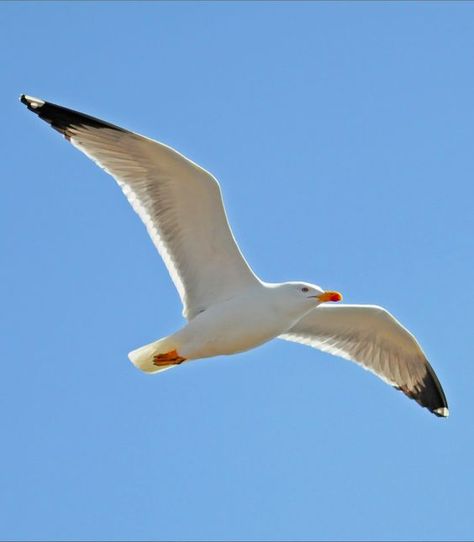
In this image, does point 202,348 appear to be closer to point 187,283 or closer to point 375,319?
point 187,283

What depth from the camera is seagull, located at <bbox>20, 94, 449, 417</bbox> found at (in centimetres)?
1127

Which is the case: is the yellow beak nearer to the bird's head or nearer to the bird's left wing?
the bird's head

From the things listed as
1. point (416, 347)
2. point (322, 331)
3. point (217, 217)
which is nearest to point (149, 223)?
point (217, 217)

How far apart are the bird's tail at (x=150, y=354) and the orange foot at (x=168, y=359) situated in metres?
0.03

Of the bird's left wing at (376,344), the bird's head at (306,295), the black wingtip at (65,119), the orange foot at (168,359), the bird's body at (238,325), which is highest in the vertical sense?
the black wingtip at (65,119)

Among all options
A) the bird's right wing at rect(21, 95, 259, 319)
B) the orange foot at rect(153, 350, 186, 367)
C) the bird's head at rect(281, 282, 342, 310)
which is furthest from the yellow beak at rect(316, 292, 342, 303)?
the orange foot at rect(153, 350, 186, 367)

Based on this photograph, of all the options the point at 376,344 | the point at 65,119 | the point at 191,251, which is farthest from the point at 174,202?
the point at 376,344

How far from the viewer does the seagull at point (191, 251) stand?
11.3 m

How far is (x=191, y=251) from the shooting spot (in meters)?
11.7

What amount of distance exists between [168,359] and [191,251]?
0.99 metres

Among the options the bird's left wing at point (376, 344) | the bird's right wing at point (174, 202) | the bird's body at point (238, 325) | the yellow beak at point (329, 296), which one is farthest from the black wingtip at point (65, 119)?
the bird's left wing at point (376, 344)

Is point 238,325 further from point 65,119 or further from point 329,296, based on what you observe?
point 65,119

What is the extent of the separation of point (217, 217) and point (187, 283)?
2.56 feet

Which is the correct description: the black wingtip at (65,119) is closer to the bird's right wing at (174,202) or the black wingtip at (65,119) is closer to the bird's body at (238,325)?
the bird's right wing at (174,202)
